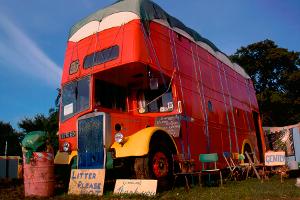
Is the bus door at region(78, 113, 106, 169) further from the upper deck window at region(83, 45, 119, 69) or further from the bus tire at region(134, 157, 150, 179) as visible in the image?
the upper deck window at region(83, 45, 119, 69)

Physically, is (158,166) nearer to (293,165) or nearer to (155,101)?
(155,101)

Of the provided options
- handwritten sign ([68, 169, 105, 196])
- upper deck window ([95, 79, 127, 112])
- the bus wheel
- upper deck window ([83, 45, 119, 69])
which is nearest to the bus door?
handwritten sign ([68, 169, 105, 196])

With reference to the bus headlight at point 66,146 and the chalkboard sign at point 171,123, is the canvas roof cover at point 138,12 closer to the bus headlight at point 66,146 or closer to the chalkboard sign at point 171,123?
the chalkboard sign at point 171,123

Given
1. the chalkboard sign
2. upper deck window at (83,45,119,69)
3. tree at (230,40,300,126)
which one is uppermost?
tree at (230,40,300,126)

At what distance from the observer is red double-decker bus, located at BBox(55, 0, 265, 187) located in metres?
8.29

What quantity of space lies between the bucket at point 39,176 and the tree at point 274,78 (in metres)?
30.7

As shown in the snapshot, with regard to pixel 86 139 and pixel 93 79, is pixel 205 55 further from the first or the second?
→ pixel 86 139

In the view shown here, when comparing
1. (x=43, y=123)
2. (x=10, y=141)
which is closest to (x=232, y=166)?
(x=43, y=123)

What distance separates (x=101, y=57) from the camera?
9.38m

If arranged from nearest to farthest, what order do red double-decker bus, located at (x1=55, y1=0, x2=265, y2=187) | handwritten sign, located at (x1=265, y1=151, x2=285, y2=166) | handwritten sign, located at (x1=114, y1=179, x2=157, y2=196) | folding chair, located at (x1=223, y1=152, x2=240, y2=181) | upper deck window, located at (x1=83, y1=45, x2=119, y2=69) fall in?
handwritten sign, located at (x1=114, y1=179, x2=157, y2=196) → red double-decker bus, located at (x1=55, y1=0, x2=265, y2=187) → upper deck window, located at (x1=83, y1=45, x2=119, y2=69) → folding chair, located at (x1=223, y1=152, x2=240, y2=181) → handwritten sign, located at (x1=265, y1=151, x2=285, y2=166)

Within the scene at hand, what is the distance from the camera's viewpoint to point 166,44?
32.2ft

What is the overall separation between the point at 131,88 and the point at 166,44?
1.64 metres

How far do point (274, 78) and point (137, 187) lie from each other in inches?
1349

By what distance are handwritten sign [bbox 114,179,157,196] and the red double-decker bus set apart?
1.32 feet
